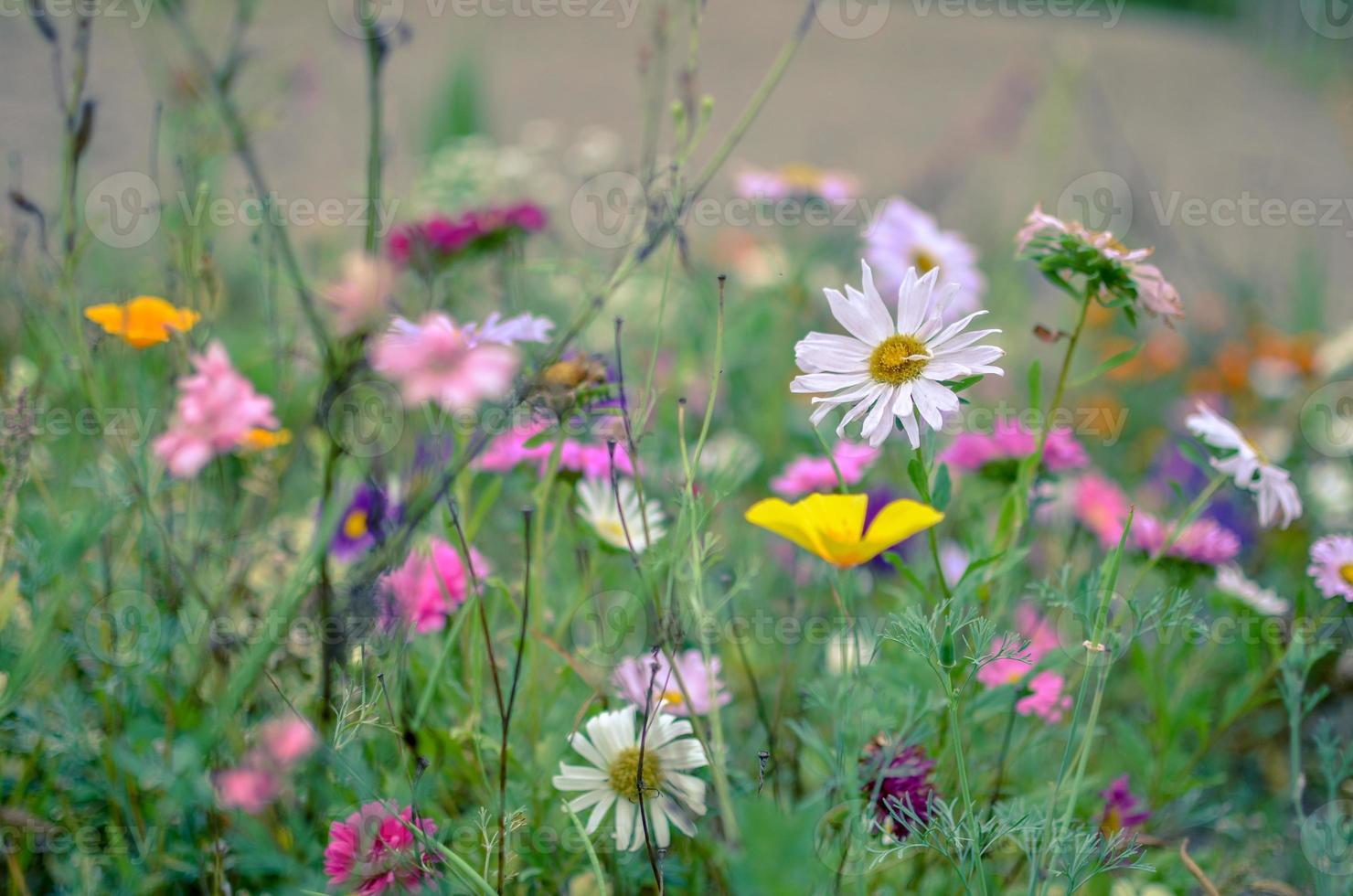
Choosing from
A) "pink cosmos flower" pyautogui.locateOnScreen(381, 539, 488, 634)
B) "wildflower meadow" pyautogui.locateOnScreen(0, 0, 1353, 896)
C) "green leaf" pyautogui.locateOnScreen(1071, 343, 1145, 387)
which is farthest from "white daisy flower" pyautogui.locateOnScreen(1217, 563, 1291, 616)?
"pink cosmos flower" pyautogui.locateOnScreen(381, 539, 488, 634)

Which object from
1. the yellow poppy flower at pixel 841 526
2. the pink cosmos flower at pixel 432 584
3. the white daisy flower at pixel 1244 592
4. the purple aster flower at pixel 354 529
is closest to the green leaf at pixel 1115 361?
the yellow poppy flower at pixel 841 526

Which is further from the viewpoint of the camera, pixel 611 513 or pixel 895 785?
pixel 611 513

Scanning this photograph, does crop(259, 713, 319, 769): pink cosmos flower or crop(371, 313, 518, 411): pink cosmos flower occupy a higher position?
crop(371, 313, 518, 411): pink cosmos flower

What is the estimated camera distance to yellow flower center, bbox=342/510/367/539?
74cm

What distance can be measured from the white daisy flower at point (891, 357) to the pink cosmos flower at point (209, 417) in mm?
253

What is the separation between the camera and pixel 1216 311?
202cm

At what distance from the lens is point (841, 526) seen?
482 mm

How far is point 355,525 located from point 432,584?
158 millimetres

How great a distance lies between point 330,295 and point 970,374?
0.32 meters

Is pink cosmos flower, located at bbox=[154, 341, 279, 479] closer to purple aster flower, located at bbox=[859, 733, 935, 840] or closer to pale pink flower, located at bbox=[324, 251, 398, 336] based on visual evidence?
pale pink flower, located at bbox=[324, 251, 398, 336]

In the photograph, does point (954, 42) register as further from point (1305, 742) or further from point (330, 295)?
point (330, 295)

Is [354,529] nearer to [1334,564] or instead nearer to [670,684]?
[670,684]

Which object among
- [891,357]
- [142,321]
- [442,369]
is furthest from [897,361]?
[142,321]

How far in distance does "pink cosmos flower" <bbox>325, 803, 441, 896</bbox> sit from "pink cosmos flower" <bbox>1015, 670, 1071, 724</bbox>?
1.22 ft
